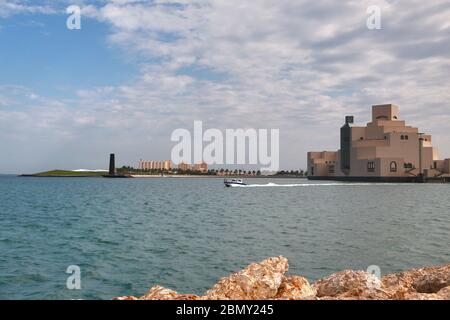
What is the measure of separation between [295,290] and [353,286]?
1510 mm

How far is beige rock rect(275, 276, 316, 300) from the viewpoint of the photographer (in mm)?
11045

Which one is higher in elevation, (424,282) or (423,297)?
(423,297)

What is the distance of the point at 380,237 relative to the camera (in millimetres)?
38188

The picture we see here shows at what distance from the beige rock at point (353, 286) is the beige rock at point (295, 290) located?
1.33 ft

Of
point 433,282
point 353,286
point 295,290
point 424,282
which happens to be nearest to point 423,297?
point 353,286

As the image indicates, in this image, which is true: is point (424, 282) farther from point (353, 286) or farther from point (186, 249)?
point (186, 249)

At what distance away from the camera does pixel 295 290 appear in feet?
37.3

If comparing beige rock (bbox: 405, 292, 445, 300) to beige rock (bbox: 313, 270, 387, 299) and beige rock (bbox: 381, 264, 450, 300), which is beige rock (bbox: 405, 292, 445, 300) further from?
beige rock (bbox: 381, 264, 450, 300)

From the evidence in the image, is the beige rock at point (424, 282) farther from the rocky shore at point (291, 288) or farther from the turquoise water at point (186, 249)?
the turquoise water at point (186, 249)

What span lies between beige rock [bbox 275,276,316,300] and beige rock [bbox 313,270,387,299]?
406 millimetres

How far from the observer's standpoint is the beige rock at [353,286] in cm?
995

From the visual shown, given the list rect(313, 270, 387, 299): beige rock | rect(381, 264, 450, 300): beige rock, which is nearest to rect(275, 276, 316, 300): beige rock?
rect(313, 270, 387, 299): beige rock

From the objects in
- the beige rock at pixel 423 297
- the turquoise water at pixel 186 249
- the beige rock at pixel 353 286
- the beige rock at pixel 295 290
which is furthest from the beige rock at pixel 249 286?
the turquoise water at pixel 186 249
